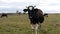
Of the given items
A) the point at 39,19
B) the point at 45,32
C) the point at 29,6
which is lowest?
the point at 45,32

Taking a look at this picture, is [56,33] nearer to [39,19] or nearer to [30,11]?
[39,19]

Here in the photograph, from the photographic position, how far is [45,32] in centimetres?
1558

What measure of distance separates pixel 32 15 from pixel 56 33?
2319mm

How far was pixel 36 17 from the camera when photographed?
47.8 ft

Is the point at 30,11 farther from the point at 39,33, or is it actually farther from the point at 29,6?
the point at 39,33

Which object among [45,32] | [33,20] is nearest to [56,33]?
[45,32]

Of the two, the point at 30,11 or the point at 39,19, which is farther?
the point at 39,19

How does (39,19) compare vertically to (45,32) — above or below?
above

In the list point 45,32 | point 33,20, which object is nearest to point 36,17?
point 33,20

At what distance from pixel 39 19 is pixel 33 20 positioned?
3.35ft

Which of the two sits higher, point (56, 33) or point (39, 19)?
point (39, 19)

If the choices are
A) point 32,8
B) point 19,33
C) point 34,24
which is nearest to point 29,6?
point 32,8

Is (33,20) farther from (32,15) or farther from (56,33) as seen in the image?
(56,33)

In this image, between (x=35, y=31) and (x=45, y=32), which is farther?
(x=45, y=32)
